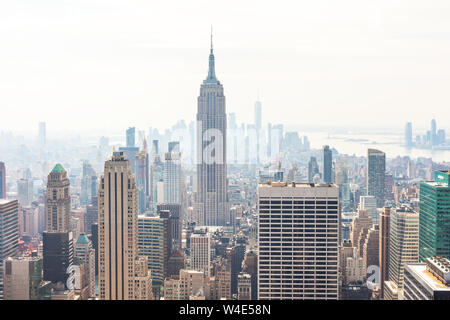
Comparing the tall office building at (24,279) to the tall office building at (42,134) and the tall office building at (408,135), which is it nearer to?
the tall office building at (42,134)

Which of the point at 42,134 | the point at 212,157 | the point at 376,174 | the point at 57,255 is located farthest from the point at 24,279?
the point at 212,157

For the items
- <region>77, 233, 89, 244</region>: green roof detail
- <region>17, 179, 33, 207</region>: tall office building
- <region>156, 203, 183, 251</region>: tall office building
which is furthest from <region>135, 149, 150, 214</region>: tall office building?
<region>17, 179, 33, 207</region>: tall office building

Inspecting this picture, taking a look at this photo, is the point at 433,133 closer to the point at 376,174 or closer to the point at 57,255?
the point at 376,174

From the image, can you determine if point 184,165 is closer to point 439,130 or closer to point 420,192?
point 420,192

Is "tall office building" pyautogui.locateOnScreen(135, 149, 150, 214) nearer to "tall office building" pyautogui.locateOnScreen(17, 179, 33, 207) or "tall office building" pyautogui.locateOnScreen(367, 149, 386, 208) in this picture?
"tall office building" pyautogui.locateOnScreen(17, 179, 33, 207)

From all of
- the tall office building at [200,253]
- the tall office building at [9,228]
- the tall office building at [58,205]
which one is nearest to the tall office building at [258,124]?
the tall office building at [200,253]
